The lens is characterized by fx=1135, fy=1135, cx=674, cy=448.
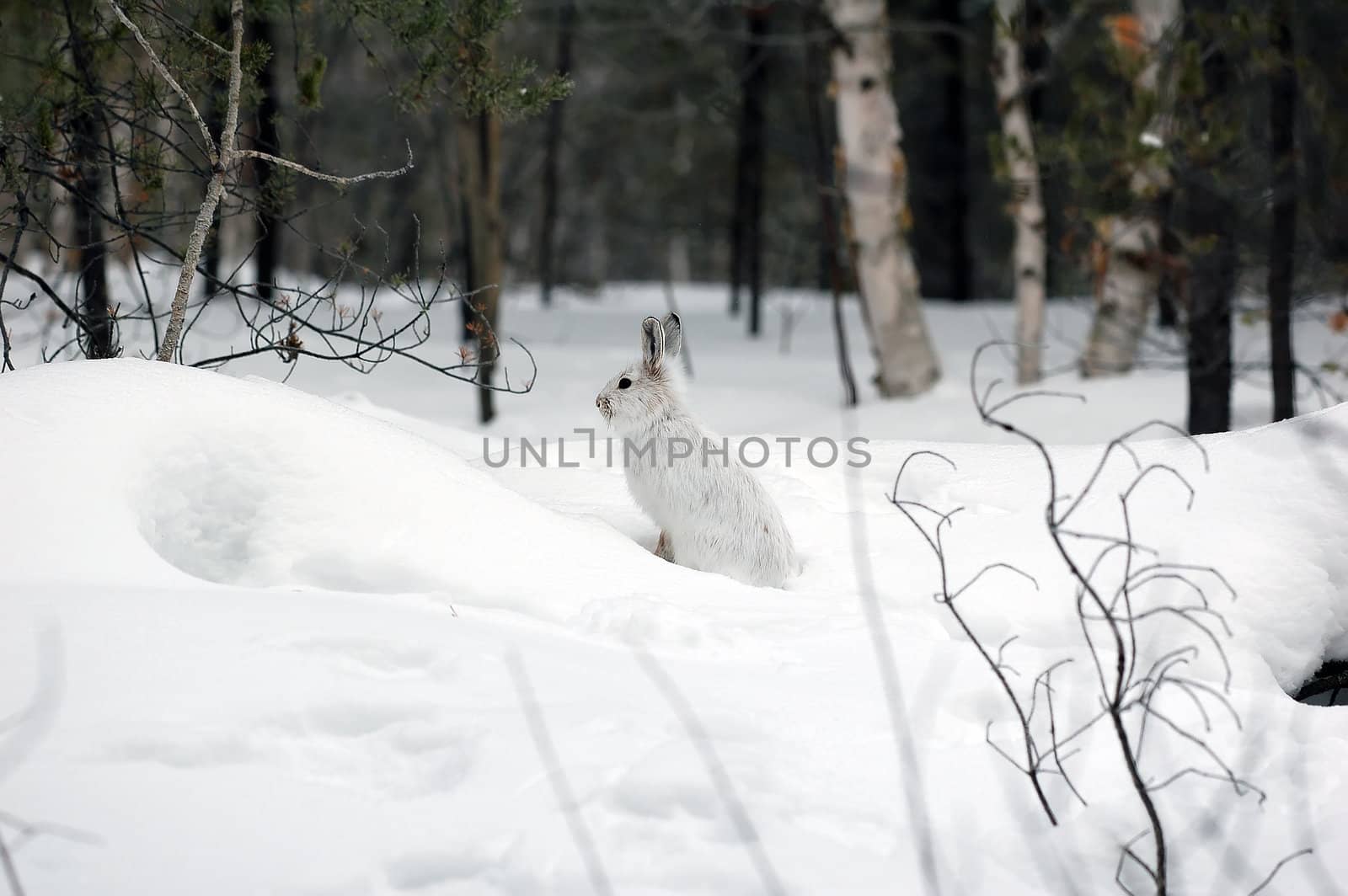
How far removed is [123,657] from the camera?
2.50 metres

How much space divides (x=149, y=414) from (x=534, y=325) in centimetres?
1197

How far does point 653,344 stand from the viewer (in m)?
4.71

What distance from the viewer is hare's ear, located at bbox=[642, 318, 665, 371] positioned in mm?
4684

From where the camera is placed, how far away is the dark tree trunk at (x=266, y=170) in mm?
5121

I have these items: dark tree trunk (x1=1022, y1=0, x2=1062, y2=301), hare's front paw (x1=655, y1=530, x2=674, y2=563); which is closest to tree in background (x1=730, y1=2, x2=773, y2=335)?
dark tree trunk (x1=1022, y1=0, x2=1062, y2=301)

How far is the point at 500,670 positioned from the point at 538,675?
0.09m

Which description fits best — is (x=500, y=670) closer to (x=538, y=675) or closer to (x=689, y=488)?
(x=538, y=675)

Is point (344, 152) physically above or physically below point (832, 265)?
above

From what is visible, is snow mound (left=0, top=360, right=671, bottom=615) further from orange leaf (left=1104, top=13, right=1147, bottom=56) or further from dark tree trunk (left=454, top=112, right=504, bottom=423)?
orange leaf (left=1104, top=13, right=1147, bottom=56)

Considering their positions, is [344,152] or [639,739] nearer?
[639,739]

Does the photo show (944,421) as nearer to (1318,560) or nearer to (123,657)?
(1318,560)

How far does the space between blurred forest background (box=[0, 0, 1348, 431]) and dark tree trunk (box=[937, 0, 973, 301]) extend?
0.06 metres

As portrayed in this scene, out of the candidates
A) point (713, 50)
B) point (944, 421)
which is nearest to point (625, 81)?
point (713, 50)

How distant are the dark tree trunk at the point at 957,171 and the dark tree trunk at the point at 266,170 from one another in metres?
10.6
